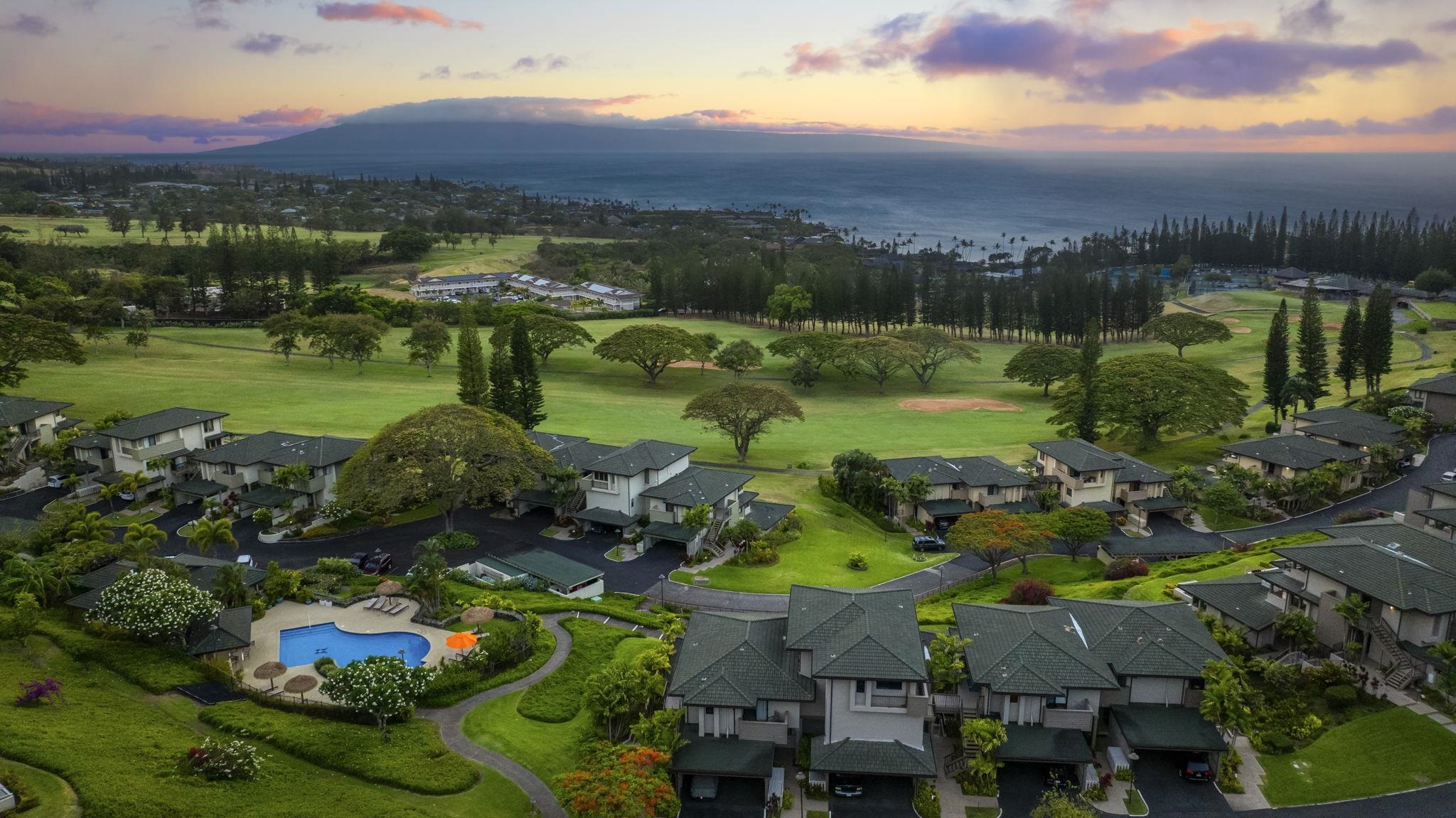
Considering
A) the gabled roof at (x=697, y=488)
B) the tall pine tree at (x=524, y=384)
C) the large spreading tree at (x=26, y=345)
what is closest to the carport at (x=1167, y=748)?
the gabled roof at (x=697, y=488)

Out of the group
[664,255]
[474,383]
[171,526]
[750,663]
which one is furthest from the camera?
[664,255]

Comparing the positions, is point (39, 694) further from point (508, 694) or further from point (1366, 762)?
point (1366, 762)

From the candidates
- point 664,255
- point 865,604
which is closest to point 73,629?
point 865,604

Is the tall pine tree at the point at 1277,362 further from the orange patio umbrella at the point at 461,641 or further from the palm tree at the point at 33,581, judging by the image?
the palm tree at the point at 33,581

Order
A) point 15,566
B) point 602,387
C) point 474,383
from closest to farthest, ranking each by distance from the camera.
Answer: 1. point 15,566
2. point 474,383
3. point 602,387

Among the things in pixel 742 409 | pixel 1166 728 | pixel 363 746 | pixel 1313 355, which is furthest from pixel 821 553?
pixel 1313 355

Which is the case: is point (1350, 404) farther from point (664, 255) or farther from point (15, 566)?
point (664, 255)

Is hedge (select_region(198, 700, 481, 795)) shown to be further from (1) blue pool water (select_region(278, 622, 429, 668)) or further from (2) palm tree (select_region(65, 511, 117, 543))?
(2) palm tree (select_region(65, 511, 117, 543))
